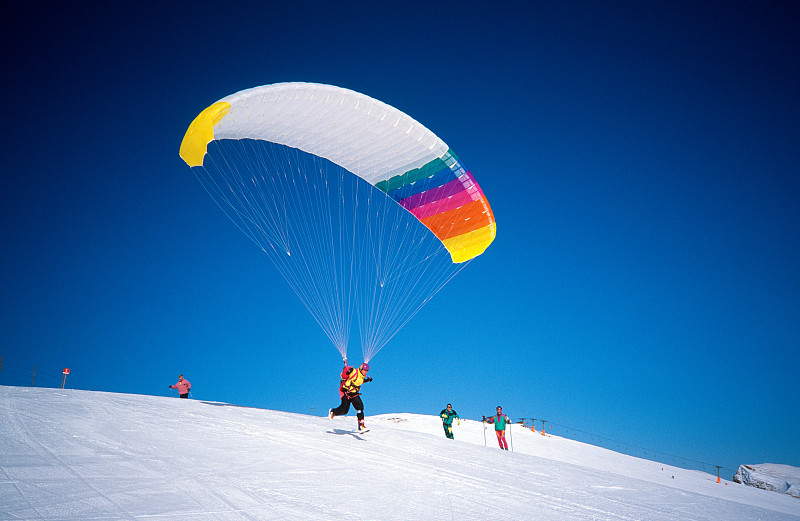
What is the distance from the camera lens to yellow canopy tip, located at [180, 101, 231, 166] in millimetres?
9461

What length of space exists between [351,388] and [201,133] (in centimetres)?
555

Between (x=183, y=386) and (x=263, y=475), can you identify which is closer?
(x=263, y=475)

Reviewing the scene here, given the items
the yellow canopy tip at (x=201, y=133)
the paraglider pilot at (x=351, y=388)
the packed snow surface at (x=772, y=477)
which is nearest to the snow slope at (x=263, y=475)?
the paraglider pilot at (x=351, y=388)

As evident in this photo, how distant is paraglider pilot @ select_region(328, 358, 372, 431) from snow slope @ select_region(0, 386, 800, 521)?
0.43 m

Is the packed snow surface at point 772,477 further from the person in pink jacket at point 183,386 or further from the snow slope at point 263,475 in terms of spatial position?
the person in pink jacket at point 183,386

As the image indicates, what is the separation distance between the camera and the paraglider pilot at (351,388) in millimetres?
8656

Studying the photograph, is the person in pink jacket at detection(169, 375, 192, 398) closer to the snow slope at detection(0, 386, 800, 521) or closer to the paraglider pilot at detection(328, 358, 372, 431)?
the snow slope at detection(0, 386, 800, 521)

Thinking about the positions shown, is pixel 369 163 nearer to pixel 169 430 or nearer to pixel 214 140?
pixel 214 140

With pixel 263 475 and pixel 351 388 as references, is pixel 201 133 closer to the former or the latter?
pixel 351 388

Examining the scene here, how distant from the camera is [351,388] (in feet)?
28.4

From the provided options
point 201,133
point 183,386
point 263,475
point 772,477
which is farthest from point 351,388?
point 772,477

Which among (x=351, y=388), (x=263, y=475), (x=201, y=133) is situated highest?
(x=201, y=133)

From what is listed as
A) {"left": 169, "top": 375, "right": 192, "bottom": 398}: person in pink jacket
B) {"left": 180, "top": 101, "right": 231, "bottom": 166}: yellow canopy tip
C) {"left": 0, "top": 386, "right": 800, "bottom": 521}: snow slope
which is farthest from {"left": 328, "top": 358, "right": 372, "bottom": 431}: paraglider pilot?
{"left": 169, "top": 375, "right": 192, "bottom": 398}: person in pink jacket

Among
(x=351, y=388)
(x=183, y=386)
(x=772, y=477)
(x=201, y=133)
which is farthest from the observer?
(x=772, y=477)
